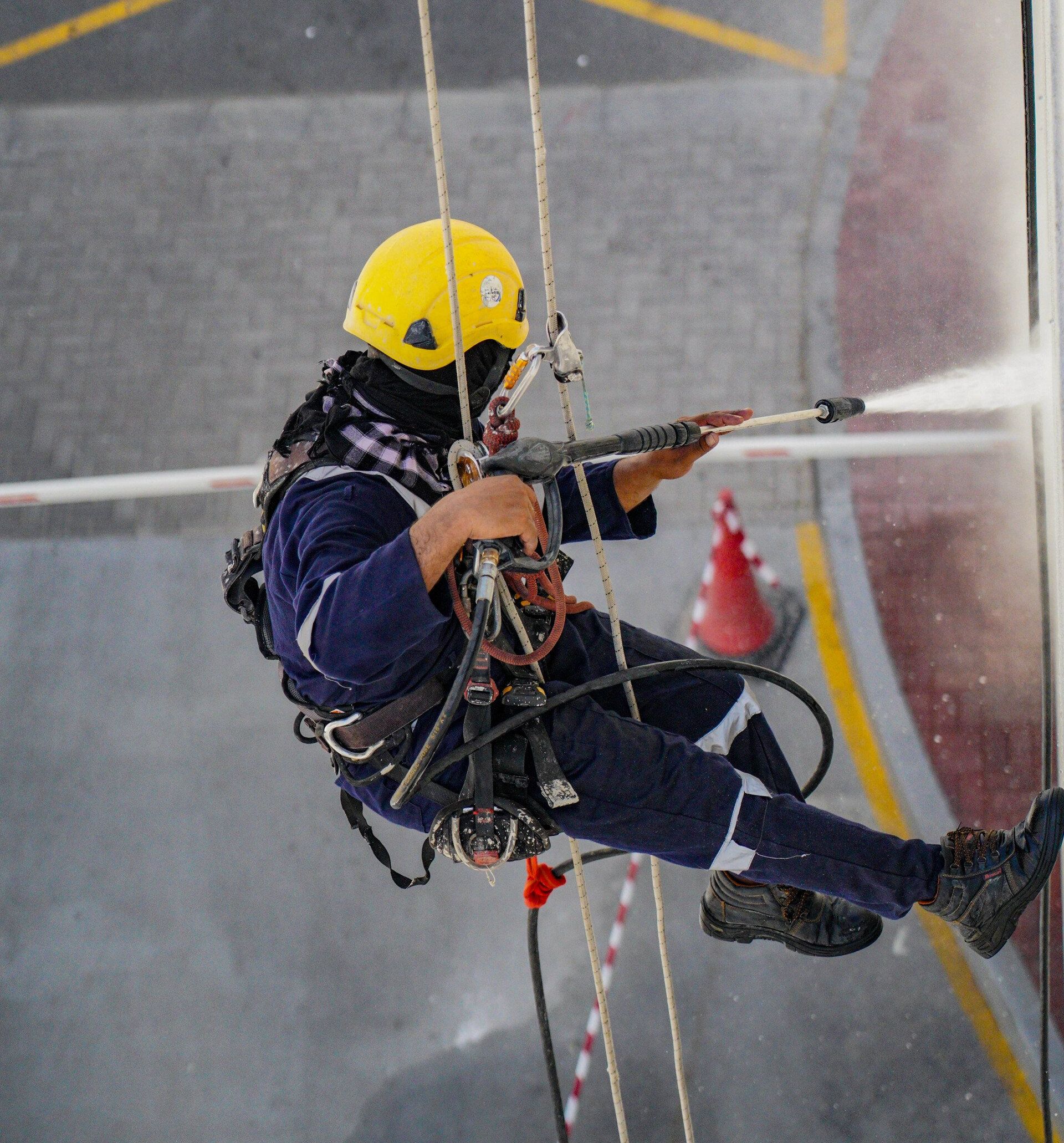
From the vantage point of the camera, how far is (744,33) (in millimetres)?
6906

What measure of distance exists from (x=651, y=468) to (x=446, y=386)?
70cm

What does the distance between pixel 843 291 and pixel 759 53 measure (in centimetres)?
168

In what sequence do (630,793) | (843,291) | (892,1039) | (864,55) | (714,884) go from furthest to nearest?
(864,55)
(843,291)
(892,1039)
(714,884)
(630,793)

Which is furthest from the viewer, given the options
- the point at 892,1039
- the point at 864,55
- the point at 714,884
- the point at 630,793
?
the point at 864,55

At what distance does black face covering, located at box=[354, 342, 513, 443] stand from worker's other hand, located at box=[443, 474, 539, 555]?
19.9 inches

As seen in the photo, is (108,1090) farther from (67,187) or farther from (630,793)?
(67,187)

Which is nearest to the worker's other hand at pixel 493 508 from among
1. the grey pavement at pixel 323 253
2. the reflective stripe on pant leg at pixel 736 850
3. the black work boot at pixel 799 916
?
the reflective stripe on pant leg at pixel 736 850

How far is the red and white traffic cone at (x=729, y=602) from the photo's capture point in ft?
17.3

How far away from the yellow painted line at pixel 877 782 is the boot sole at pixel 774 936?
1.62 m

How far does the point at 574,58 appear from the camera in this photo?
275 inches

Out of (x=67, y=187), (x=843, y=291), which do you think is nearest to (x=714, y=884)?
(x=843, y=291)

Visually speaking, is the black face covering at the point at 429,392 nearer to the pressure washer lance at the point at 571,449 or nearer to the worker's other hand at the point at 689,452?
the pressure washer lance at the point at 571,449

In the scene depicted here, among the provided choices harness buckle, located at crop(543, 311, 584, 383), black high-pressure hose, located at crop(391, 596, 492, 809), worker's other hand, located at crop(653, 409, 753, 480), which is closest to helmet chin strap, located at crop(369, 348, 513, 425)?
harness buckle, located at crop(543, 311, 584, 383)

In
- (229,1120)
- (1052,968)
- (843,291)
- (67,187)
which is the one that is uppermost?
(67,187)
